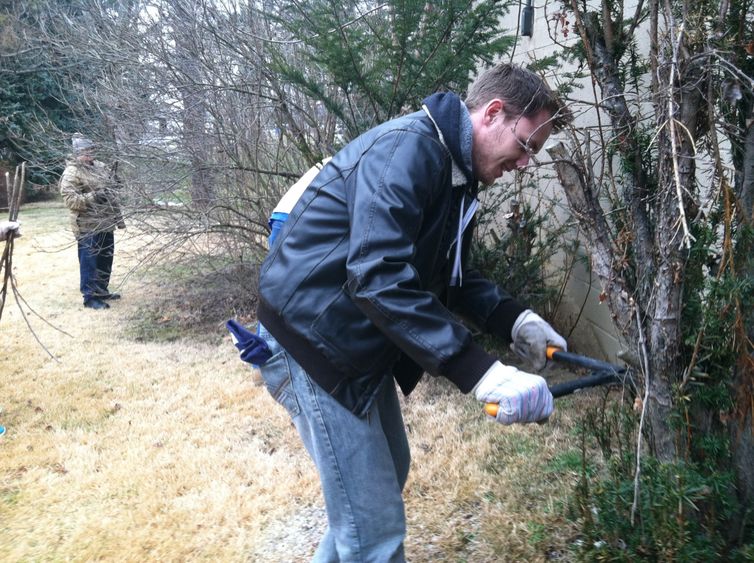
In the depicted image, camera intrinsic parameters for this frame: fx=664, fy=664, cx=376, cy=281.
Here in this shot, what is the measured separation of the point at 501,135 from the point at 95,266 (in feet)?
25.3

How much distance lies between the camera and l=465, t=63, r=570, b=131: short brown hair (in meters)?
2.12

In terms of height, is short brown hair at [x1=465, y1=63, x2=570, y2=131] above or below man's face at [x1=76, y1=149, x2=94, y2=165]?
above

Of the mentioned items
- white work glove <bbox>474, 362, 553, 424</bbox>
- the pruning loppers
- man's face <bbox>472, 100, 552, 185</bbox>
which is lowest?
A: the pruning loppers

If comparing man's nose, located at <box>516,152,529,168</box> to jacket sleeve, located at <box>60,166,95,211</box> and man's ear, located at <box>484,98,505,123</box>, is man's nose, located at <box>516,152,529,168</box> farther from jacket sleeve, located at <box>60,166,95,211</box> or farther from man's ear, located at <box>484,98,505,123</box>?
jacket sleeve, located at <box>60,166,95,211</box>

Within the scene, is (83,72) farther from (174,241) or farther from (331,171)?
(331,171)

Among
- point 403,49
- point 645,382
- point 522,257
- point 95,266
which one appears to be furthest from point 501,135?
point 95,266

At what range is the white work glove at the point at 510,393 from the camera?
1.87 m

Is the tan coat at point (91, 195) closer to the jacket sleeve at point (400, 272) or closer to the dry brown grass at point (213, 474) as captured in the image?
the dry brown grass at point (213, 474)

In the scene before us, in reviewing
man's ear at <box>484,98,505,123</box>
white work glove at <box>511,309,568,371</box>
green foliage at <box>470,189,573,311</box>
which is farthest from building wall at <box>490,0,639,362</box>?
man's ear at <box>484,98,505,123</box>

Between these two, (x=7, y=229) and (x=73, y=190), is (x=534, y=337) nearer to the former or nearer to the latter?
(x=7, y=229)

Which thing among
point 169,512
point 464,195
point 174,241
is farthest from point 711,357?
point 174,241

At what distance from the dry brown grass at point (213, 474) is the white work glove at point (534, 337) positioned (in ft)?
1.51

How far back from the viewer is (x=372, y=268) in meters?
1.81

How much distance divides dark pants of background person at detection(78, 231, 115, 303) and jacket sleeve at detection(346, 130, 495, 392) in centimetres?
728
